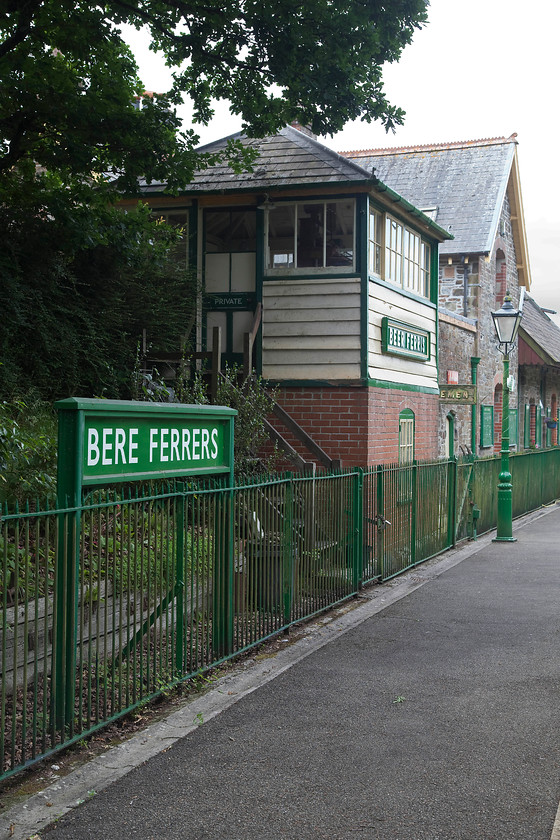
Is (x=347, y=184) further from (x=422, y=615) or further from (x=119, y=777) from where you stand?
(x=119, y=777)

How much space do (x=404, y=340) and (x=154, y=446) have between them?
1010 centimetres

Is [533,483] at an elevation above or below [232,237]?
below

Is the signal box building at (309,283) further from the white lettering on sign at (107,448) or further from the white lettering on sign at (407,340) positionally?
the white lettering on sign at (107,448)

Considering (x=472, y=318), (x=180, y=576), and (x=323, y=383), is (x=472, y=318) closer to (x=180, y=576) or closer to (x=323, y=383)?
(x=323, y=383)

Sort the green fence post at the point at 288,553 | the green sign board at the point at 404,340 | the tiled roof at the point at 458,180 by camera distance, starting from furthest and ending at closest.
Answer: the tiled roof at the point at 458,180, the green sign board at the point at 404,340, the green fence post at the point at 288,553

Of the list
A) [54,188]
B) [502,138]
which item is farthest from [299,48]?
[502,138]

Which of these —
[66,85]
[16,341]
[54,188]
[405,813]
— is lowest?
[405,813]

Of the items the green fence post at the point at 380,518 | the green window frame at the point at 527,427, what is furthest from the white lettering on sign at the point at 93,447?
the green window frame at the point at 527,427

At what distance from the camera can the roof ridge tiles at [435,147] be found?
24.8m

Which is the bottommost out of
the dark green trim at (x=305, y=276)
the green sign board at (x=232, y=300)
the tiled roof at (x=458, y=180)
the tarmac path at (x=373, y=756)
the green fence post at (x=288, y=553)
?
the tarmac path at (x=373, y=756)

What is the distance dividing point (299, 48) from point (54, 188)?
3488 mm

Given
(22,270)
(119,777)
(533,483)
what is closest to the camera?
(119,777)

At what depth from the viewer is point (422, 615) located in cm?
896

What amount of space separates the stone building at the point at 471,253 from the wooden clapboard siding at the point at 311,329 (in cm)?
587
